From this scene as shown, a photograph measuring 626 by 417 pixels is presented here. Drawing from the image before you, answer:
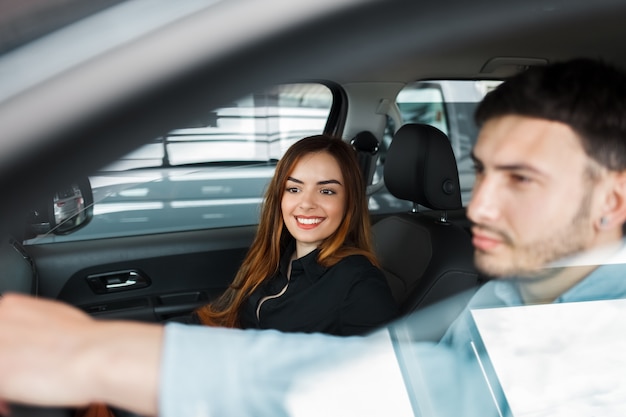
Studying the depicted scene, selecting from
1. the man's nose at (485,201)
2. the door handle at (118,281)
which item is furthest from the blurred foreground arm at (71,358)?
the door handle at (118,281)

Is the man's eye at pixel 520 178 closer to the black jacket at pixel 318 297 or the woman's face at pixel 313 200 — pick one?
the black jacket at pixel 318 297

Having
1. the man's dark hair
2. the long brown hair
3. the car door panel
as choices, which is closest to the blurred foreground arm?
the man's dark hair

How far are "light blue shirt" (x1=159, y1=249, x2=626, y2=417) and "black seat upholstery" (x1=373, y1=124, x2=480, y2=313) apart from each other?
2.65 feet

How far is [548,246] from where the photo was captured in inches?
35.9

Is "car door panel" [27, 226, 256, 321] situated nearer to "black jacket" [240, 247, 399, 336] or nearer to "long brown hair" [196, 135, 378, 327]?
"long brown hair" [196, 135, 378, 327]

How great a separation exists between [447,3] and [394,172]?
1574 millimetres

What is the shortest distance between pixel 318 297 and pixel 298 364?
3.31ft

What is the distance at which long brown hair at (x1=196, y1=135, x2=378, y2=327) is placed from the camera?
2.00m

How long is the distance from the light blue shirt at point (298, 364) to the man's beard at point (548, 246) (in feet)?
0.16

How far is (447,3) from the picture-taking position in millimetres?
764

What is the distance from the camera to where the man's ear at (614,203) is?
35.9 inches

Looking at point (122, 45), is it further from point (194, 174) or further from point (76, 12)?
point (194, 174)

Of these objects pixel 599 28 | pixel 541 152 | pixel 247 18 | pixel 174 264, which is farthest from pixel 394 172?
pixel 247 18

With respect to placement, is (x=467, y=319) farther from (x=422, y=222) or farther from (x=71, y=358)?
(x=422, y=222)
